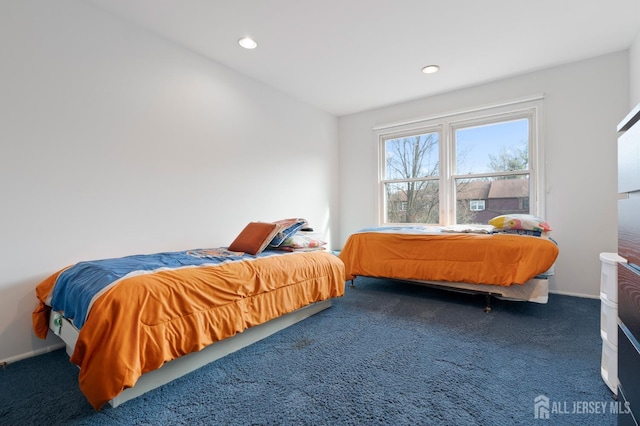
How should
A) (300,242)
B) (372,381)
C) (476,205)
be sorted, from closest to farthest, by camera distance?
(372,381)
(300,242)
(476,205)

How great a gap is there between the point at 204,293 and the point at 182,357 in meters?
0.37

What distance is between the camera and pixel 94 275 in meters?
1.64

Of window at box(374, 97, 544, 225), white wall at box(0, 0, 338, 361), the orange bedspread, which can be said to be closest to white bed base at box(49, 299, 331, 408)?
white wall at box(0, 0, 338, 361)

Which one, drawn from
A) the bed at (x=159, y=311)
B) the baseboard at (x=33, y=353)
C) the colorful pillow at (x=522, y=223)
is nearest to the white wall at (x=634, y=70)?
the colorful pillow at (x=522, y=223)

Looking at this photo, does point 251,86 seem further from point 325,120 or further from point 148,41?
point 325,120

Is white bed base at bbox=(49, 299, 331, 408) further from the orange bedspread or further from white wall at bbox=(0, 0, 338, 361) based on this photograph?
the orange bedspread

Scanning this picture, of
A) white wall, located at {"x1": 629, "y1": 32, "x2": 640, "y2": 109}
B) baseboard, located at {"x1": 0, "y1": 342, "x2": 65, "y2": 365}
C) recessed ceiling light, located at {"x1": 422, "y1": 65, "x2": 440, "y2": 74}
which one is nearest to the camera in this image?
baseboard, located at {"x1": 0, "y1": 342, "x2": 65, "y2": 365}

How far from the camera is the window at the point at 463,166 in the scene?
3.46 metres

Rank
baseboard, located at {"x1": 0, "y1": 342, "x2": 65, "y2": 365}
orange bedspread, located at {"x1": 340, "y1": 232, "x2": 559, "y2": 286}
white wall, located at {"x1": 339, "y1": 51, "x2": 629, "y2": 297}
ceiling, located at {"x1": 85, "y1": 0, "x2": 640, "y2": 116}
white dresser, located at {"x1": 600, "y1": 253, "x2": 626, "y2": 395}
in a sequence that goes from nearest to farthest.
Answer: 1. white dresser, located at {"x1": 600, "y1": 253, "x2": 626, "y2": 395}
2. baseboard, located at {"x1": 0, "y1": 342, "x2": 65, "y2": 365}
3. ceiling, located at {"x1": 85, "y1": 0, "x2": 640, "y2": 116}
4. orange bedspread, located at {"x1": 340, "y1": 232, "x2": 559, "y2": 286}
5. white wall, located at {"x1": 339, "y1": 51, "x2": 629, "y2": 297}

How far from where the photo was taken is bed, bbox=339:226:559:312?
2492mm

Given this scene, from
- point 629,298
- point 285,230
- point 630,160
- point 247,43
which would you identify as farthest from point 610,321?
point 247,43

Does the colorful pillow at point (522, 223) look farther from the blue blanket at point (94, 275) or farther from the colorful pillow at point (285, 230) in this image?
the blue blanket at point (94, 275)

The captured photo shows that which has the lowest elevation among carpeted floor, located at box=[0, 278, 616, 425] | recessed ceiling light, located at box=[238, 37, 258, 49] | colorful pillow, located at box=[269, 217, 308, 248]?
carpeted floor, located at box=[0, 278, 616, 425]

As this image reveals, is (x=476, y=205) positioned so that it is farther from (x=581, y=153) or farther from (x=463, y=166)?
(x=581, y=153)
